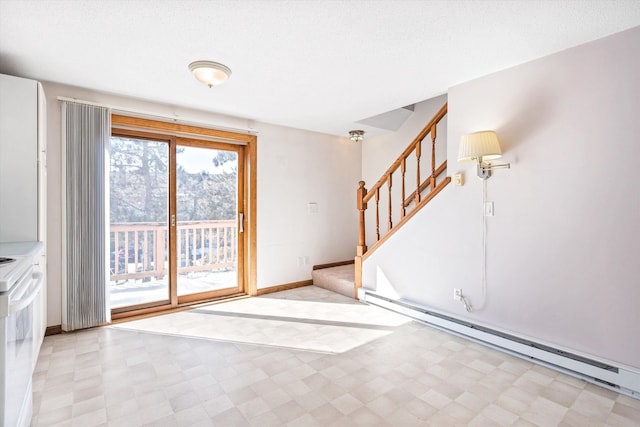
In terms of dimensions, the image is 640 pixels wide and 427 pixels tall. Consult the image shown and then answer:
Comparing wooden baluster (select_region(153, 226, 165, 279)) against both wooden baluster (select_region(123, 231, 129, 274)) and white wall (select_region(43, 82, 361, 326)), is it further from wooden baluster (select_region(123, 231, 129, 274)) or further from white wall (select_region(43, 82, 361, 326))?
white wall (select_region(43, 82, 361, 326))

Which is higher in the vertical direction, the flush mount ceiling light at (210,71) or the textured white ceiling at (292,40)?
the textured white ceiling at (292,40)

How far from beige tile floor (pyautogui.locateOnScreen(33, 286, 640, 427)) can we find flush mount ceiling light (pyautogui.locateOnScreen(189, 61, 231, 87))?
233 centimetres

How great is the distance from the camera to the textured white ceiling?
1.91 metres

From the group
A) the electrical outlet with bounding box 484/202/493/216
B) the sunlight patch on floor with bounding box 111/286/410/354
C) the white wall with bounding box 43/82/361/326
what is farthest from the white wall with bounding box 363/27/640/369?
the white wall with bounding box 43/82/361/326

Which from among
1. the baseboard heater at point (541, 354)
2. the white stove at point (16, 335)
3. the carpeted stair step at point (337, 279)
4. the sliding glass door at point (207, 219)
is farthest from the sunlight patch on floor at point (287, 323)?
the white stove at point (16, 335)

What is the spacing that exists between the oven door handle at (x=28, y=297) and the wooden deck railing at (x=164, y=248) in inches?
77.1

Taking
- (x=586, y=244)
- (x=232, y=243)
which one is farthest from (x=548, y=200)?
(x=232, y=243)

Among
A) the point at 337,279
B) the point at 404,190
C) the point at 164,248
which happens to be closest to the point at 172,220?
the point at 164,248

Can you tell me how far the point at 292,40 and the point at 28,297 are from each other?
6.96 feet

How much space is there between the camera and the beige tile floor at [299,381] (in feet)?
6.31

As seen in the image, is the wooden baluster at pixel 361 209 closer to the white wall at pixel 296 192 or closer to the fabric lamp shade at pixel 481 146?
the white wall at pixel 296 192

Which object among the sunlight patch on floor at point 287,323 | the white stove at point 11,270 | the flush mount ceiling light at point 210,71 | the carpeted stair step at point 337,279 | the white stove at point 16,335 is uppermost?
the flush mount ceiling light at point 210,71

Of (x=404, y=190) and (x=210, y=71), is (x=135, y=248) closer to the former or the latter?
(x=210, y=71)

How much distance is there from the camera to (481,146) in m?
2.69
